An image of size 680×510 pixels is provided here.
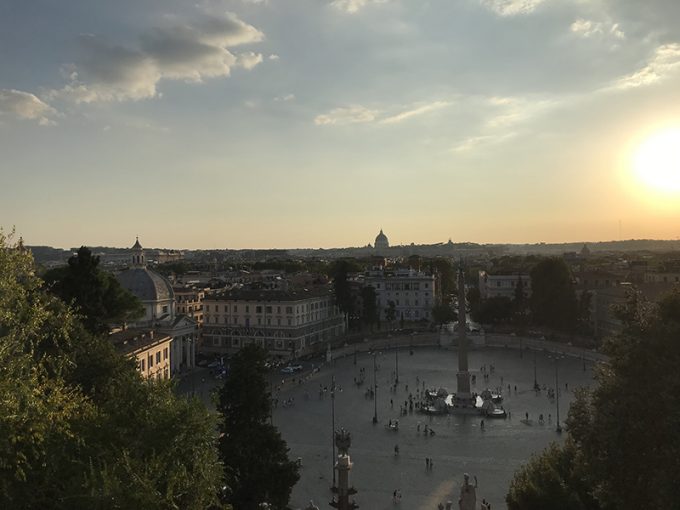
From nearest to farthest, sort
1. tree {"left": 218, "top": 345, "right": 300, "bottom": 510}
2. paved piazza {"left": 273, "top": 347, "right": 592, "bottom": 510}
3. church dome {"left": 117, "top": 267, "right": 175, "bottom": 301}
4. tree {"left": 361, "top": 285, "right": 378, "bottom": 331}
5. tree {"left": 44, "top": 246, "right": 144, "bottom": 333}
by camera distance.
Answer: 1. tree {"left": 218, "top": 345, "right": 300, "bottom": 510}
2. paved piazza {"left": 273, "top": 347, "right": 592, "bottom": 510}
3. tree {"left": 44, "top": 246, "right": 144, "bottom": 333}
4. church dome {"left": 117, "top": 267, "right": 175, "bottom": 301}
5. tree {"left": 361, "top": 285, "right": 378, "bottom": 331}

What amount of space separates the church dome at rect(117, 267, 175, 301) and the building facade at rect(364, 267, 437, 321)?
103 feet

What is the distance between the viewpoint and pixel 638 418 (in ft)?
44.3

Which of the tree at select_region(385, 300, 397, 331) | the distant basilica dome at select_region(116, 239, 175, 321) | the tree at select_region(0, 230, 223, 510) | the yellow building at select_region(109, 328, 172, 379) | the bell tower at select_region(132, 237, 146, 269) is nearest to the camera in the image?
the tree at select_region(0, 230, 223, 510)

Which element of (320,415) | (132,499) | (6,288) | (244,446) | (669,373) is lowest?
(320,415)

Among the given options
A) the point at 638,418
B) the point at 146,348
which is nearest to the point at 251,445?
the point at 638,418

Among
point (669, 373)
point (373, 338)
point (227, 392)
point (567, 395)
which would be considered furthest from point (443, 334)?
point (669, 373)

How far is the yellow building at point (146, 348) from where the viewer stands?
36000 millimetres

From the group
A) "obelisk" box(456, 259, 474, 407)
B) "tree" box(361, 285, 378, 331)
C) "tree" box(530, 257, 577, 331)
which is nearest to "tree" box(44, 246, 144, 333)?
"obelisk" box(456, 259, 474, 407)

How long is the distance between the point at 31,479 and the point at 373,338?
54.5 metres

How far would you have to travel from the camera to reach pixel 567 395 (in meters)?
42.4

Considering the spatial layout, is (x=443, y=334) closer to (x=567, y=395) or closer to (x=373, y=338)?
(x=373, y=338)

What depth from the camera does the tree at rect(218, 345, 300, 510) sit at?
1883 cm

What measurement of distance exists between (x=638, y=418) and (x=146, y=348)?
2954 cm

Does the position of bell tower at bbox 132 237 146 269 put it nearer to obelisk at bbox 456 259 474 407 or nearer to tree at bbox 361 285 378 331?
tree at bbox 361 285 378 331
